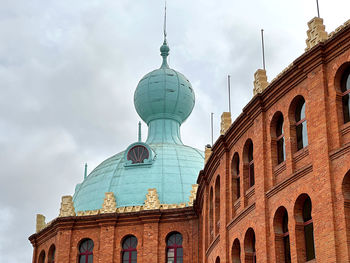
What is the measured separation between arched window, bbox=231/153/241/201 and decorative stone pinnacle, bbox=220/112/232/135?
1.96m

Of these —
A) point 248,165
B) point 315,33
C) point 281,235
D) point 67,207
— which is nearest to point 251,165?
point 248,165

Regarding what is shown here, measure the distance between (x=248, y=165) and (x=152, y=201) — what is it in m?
14.2

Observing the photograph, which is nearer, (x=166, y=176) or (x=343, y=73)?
(x=343, y=73)

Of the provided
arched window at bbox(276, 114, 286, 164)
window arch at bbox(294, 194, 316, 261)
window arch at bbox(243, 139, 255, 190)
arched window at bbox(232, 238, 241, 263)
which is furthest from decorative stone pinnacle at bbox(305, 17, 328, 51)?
arched window at bbox(232, 238, 241, 263)

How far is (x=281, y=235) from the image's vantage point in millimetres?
30422

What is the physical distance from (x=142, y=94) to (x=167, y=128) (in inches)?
131

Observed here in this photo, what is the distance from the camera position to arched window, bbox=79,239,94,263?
159ft

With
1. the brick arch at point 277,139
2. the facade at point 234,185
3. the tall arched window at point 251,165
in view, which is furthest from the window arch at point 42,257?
the brick arch at point 277,139

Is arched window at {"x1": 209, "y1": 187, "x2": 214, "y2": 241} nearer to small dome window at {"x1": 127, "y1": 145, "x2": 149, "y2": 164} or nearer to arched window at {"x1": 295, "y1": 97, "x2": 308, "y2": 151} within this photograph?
arched window at {"x1": 295, "y1": 97, "x2": 308, "y2": 151}

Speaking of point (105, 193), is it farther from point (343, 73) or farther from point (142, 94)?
point (343, 73)

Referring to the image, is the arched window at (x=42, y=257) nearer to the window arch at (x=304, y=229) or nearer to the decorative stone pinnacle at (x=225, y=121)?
the decorative stone pinnacle at (x=225, y=121)

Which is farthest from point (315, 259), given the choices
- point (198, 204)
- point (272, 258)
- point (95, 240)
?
point (95, 240)

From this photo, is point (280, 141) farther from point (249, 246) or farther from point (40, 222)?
point (40, 222)

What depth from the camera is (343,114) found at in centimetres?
2772
